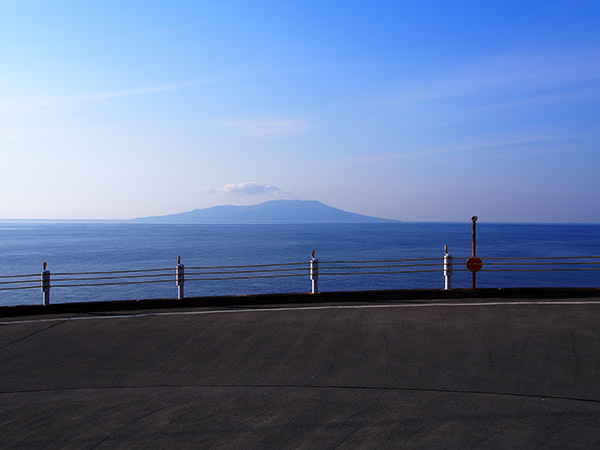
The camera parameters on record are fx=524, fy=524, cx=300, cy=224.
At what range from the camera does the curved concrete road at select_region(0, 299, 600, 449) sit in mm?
5531

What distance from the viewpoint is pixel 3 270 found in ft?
222

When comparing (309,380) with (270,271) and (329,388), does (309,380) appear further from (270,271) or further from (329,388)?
(270,271)

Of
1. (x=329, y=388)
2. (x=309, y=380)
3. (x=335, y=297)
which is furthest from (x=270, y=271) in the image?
(x=329, y=388)

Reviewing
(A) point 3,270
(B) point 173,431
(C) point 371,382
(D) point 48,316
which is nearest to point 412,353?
(C) point 371,382

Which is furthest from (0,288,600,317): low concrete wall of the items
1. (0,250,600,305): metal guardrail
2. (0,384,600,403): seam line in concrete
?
(0,384,600,403): seam line in concrete

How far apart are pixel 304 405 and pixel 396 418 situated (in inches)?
45.5

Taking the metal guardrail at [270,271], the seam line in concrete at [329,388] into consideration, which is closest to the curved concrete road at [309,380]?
the seam line in concrete at [329,388]

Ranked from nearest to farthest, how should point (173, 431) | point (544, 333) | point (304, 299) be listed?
point (173, 431) → point (544, 333) → point (304, 299)

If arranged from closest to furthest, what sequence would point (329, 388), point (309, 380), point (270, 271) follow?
point (329, 388)
point (309, 380)
point (270, 271)

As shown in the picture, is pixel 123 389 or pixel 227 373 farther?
pixel 227 373

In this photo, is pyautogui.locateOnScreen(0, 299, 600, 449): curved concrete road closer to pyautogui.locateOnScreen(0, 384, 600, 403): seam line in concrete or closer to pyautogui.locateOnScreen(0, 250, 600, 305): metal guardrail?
pyautogui.locateOnScreen(0, 384, 600, 403): seam line in concrete

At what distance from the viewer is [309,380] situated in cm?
748

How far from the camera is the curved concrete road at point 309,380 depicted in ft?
18.1

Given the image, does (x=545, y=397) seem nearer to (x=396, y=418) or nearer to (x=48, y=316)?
(x=396, y=418)
